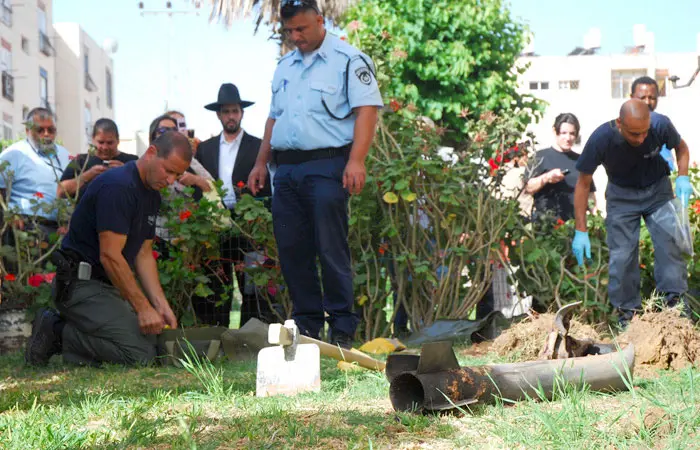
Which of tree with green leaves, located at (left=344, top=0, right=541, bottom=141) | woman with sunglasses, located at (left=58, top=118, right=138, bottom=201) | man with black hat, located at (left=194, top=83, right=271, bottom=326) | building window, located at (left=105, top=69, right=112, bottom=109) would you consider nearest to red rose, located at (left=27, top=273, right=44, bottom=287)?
woman with sunglasses, located at (left=58, top=118, right=138, bottom=201)

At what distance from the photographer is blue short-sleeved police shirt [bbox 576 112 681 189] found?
5.82 m

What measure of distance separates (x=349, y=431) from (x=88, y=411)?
40.5 inches

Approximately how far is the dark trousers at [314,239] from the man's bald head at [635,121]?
1.75m

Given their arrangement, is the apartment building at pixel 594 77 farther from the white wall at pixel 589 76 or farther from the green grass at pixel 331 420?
the green grass at pixel 331 420

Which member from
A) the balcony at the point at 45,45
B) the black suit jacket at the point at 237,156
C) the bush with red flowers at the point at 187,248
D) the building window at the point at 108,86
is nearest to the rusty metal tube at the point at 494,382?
the bush with red flowers at the point at 187,248

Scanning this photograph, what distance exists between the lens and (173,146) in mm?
4965

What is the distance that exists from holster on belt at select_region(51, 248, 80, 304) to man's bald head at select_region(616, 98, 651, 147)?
3382mm

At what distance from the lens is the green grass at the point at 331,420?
2.53 m

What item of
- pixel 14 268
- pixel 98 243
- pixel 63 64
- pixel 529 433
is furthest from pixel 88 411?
pixel 63 64

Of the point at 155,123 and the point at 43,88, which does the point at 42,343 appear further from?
the point at 43,88

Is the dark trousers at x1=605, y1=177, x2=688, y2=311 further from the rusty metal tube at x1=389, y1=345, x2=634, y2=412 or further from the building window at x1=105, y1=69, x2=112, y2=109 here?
the building window at x1=105, y1=69, x2=112, y2=109

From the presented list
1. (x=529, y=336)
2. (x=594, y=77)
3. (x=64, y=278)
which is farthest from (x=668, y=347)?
(x=594, y=77)

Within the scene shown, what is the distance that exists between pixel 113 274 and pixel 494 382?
2.61 m

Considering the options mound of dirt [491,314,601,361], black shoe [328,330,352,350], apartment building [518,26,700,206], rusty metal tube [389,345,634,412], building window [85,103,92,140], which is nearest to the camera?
rusty metal tube [389,345,634,412]
